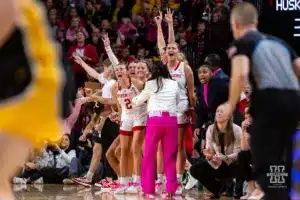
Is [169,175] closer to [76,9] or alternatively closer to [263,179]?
[263,179]

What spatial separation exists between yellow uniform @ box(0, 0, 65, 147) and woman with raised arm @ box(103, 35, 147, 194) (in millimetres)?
7549

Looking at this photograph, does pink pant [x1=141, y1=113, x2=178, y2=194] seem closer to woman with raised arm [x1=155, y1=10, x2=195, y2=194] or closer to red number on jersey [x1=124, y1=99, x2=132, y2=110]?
woman with raised arm [x1=155, y1=10, x2=195, y2=194]

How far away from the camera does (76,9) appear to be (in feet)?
49.5

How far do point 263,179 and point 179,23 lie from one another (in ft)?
31.4

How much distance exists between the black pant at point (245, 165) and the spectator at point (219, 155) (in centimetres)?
27

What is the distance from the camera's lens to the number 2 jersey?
9484 millimetres

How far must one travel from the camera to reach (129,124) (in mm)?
9602

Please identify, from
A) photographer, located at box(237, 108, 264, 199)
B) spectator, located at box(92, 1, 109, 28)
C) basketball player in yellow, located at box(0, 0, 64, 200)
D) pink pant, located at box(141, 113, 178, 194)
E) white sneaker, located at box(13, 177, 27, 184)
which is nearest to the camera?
basketball player in yellow, located at box(0, 0, 64, 200)

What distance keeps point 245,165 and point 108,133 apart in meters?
2.94

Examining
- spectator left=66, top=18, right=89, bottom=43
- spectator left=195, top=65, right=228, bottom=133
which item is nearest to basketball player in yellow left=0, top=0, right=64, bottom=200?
spectator left=195, top=65, right=228, bottom=133
